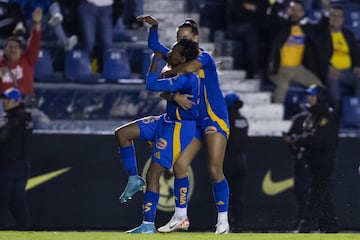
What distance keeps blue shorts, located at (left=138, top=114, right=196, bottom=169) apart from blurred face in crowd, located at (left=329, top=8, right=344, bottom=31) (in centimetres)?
560

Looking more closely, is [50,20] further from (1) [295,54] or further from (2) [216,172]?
(2) [216,172]

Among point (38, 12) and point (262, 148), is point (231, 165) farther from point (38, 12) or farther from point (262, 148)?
point (38, 12)

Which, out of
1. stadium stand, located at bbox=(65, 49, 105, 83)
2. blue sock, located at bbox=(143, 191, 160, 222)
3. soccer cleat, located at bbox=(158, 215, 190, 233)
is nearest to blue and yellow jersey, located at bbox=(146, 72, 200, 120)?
blue sock, located at bbox=(143, 191, 160, 222)

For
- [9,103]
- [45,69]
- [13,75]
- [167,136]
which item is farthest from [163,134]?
[45,69]

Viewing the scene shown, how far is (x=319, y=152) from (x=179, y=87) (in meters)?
4.26

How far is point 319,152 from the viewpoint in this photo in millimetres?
14383

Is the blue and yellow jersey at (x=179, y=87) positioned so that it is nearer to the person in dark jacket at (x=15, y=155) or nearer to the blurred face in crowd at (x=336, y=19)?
the person in dark jacket at (x=15, y=155)

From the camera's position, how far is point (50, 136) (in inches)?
→ 563

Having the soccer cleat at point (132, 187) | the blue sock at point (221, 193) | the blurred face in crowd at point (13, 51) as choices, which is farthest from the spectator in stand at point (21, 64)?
the blue sock at point (221, 193)

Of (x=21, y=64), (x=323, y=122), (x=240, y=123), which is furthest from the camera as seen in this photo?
(x=21, y=64)

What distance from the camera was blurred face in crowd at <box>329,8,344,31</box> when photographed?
625 inches

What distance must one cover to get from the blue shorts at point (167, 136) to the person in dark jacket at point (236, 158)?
3.51 m

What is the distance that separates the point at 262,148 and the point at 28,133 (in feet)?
8.91

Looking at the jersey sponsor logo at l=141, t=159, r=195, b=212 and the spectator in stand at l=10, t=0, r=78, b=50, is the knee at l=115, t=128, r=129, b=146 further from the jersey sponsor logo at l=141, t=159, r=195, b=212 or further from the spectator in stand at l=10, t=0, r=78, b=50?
the spectator in stand at l=10, t=0, r=78, b=50
